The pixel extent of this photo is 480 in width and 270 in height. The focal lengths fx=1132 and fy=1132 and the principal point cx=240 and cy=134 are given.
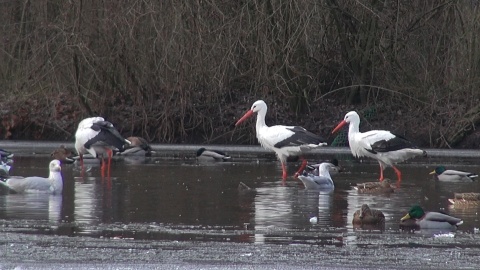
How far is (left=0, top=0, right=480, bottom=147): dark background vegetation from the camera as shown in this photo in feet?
85.9

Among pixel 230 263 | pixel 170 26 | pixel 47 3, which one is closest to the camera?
pixel 230 263

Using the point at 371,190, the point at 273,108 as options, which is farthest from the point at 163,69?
the point at 371,190

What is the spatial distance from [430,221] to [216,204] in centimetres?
318

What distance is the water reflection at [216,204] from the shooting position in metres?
11.6

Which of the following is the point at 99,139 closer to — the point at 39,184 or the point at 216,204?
the point at 39,184

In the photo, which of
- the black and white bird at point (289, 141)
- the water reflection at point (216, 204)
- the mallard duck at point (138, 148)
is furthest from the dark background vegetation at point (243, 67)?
the water reflection at point (216, 204)

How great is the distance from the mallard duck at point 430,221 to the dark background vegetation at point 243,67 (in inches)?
558

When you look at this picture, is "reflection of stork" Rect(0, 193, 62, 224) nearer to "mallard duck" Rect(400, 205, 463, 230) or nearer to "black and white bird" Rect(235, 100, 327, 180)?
"mallard duck" Rect(400, 205, 463, 230)

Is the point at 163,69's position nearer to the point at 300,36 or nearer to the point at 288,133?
the point at 300,36

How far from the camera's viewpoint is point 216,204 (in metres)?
14.1

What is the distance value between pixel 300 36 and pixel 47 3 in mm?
6398

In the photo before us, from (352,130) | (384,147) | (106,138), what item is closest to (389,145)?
(384,147)

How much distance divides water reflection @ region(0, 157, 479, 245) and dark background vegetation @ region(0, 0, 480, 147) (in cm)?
638

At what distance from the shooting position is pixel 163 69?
87.0 feet
